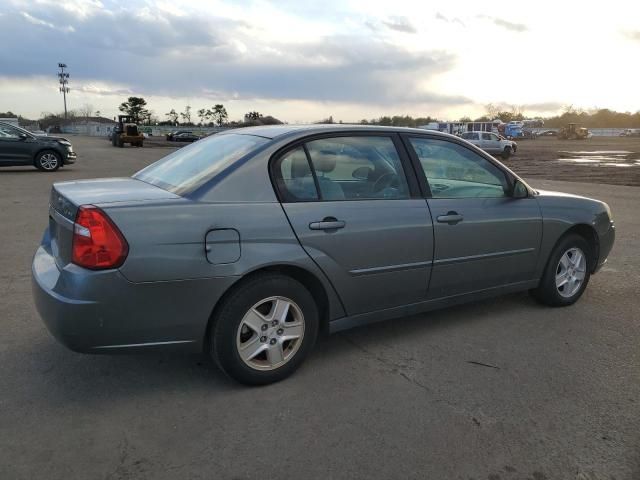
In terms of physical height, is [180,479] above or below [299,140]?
below

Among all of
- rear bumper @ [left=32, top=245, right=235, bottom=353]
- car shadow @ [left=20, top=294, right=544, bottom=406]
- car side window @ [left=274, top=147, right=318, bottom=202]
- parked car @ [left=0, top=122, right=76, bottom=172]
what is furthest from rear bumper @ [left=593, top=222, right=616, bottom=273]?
parked car @ [left=0, top=122, right=76, bottom=172]

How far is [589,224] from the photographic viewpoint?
4805 mm

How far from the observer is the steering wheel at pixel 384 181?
147 inches

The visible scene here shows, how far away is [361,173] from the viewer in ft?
12.3

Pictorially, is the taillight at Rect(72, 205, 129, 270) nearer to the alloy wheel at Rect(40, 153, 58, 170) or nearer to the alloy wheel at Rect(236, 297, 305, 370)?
the alloy wheel at Rect(236, 297, 305, 370)

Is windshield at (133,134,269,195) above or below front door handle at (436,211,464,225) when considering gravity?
above

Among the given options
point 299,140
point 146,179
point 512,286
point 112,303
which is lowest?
point 512,286

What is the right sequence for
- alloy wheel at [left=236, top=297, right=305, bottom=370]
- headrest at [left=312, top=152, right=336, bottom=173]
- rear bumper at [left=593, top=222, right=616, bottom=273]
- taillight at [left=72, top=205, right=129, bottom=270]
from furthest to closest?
rear bumper at [left=593, top=222, right=616, bottom=273] < headrest at [left=312, top=152, right=336, bottom=173] < alloy wheel at [left=236, top=297, right=305, bottom=370] < taillight at [left=72, top=205, right=129, bottom=270]

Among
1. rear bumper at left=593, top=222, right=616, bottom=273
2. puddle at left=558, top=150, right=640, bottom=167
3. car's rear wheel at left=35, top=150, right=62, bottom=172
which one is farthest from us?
puddle at left=558, top=150, right=640, bottom=167

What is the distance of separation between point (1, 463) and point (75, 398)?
0.62 meters

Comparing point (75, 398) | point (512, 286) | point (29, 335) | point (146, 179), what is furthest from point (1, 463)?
point (512, 286)

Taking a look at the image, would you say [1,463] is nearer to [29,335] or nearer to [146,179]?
[29,335]

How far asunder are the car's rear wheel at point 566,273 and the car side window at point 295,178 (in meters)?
2.46

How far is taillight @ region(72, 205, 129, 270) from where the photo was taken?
109 inches
